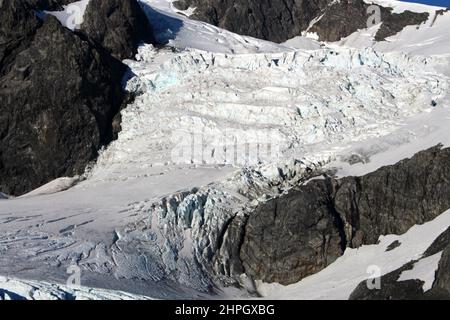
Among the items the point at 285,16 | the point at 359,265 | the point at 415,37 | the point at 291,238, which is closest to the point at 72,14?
the point at 285,16

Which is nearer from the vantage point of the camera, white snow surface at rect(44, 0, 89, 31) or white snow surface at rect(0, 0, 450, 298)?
white snow surface at rect(0, 0, 450, 298)

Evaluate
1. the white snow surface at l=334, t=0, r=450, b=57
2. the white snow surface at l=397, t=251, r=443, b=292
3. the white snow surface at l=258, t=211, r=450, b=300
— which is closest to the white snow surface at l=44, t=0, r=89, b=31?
the white snow surface at l=334, t=0, r=450, b=57

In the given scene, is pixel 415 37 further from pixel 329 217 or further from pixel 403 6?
pixel 329 217

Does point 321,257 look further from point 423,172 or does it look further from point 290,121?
point 290,121

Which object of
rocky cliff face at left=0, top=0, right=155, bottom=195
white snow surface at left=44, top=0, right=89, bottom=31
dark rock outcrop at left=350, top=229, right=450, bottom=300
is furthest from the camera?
white snow surface at left=44, top=0, right=89, bottom=31

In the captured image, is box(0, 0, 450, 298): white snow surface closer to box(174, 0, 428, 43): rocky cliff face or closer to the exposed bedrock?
the exposed bedrock

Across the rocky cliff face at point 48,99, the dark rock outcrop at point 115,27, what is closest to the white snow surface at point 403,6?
the dark rock outcrop at point 115,27

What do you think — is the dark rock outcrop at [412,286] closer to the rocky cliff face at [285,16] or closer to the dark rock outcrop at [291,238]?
the dark rock outcrop at [291,238]
